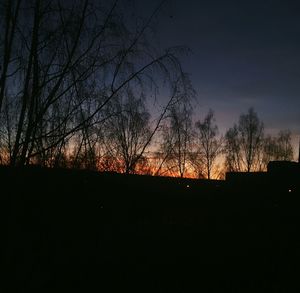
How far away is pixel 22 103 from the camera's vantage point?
4.89 meters

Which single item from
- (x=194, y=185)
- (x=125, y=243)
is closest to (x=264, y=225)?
(x=194, y=185)

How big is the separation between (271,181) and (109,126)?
8.58 metres

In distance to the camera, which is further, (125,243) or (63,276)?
(125,243)

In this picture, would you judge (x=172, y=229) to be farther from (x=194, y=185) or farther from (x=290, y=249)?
(x=290, y=249)

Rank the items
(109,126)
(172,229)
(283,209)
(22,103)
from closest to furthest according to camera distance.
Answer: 1. (22,103)
2. (109,126)
3. (172,229)
4. (283,209)

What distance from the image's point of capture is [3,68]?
4578 mm

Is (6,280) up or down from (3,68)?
down

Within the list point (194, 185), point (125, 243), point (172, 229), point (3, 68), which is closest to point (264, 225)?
point (194, 185)

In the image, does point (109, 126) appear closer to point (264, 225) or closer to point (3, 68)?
point (3, 68)

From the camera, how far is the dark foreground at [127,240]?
4.96m

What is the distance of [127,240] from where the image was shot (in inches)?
243

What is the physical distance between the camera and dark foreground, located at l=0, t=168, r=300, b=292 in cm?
496

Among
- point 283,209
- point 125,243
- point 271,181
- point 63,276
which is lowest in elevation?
point 63,276

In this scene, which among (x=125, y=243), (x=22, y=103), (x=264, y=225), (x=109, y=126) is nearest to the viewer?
(x=22, y=103)
